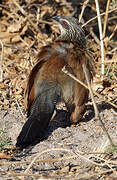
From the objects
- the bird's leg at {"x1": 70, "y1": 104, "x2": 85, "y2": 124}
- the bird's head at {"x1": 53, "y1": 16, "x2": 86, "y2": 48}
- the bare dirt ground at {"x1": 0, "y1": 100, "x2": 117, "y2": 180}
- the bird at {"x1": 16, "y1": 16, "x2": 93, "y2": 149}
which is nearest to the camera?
the bare dirt ground at {"x1": 0, "y1": 100, "x2": 117, "y2": 180}

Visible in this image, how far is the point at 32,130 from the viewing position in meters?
5.14

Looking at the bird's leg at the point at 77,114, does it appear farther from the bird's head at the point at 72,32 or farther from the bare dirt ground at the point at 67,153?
the bird's head at the point at 72,32

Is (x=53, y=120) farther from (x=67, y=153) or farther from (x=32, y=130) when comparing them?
(x=67, y=153)

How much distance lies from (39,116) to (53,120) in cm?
69

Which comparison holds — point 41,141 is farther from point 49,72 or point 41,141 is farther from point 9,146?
point 49,72

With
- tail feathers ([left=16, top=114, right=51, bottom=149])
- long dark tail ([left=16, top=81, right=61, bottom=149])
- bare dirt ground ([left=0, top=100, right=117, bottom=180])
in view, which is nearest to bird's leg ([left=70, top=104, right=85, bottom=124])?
bare dirt ground ([left=0, top=100, right=117, bottom=180])

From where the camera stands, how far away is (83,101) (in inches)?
224

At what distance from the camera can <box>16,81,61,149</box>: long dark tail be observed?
16.5 feet

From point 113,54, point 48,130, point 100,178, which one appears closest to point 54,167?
point 100,178

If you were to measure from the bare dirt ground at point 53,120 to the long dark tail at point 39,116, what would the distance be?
125 mm

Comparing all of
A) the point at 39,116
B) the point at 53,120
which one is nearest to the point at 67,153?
the point at 39,116

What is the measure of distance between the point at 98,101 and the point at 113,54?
8.19ft

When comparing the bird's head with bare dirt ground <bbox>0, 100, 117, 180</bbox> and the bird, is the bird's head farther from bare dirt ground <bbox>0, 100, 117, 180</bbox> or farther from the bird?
bare dirt ground <bbox>0, 100, 117, 180</bbox>

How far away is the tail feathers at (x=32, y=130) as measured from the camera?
4992 millimetres
